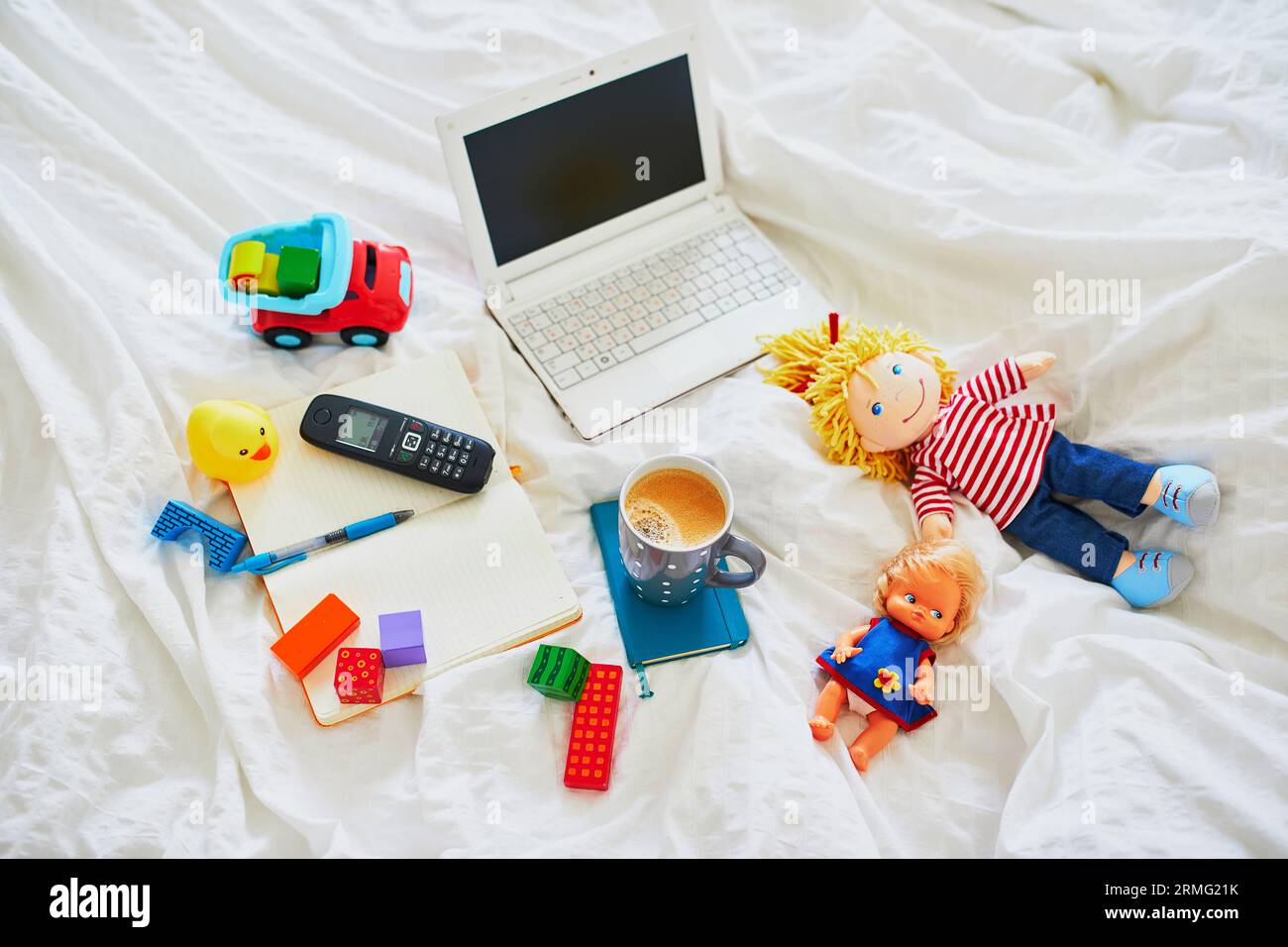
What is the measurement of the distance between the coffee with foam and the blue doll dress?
18cm

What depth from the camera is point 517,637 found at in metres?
0.90

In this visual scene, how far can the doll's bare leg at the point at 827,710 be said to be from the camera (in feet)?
2.77

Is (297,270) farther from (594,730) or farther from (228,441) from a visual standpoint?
(594,730)

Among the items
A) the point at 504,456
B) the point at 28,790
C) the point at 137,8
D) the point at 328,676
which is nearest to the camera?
the point at 28,790

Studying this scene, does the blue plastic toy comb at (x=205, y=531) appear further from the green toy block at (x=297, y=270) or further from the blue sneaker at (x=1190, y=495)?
the blue sneaker at (x=1190, y=495)

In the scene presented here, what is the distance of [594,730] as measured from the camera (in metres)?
0.83

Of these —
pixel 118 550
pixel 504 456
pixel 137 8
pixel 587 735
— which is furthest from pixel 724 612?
pixel 137 8

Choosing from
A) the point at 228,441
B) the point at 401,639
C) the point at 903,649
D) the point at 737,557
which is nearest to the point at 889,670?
the point at 903,649

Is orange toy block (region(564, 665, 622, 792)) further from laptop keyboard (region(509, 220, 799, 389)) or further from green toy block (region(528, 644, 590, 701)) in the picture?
laptop keyboard (region(509, 220, 799, 389))

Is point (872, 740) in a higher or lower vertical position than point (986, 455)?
lower

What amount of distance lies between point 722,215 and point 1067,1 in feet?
1.69

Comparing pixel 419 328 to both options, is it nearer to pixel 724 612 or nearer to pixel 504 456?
pixel 504 456

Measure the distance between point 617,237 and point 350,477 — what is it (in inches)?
17.3
